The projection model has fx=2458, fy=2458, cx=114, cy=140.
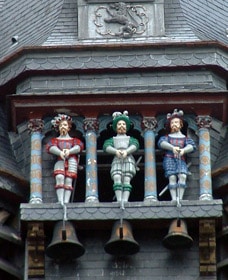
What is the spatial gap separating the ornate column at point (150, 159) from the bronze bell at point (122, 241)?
1.02 meters

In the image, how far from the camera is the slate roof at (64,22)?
193 feet

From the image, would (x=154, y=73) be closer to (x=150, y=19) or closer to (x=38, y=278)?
(x=150, y=19)

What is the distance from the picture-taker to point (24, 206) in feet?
179

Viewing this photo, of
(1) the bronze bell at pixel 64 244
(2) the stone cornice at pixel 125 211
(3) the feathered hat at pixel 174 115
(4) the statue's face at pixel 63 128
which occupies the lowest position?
(1) the bronze bell at pixel 64 244

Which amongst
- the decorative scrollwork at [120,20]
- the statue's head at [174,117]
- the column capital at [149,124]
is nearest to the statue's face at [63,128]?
the column capital at [149,124]

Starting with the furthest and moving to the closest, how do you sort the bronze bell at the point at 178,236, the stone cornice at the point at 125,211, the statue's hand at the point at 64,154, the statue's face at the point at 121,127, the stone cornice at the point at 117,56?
1. the stone cornice at the point at 117,56
2. the statue's face at the point at 121,127
3. the statue's hand at the point at 64,154
4. the stone cornice at the point at 125,211
5. the bronze bell at the point at 178,236

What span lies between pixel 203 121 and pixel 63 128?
3231 mm

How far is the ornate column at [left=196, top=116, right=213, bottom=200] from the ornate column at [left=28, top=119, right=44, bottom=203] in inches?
143

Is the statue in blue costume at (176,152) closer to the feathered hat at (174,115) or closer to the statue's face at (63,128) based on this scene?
the feathered hat at (174,115)

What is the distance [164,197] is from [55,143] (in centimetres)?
335

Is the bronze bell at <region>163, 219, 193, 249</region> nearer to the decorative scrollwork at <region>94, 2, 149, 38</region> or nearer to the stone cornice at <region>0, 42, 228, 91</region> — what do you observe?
the stone cornice at <region>0, 42, 228, 91</region>

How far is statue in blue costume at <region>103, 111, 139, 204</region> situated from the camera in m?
55.1

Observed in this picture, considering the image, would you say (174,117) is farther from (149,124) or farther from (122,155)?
(122,155)

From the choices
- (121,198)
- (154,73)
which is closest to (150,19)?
(154,73)
